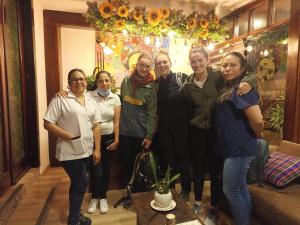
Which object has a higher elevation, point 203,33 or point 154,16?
point 154,16

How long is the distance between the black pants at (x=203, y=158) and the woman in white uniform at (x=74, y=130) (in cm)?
91

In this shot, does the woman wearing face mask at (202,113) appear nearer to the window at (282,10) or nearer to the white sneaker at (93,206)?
the white sneaker at (93,206)

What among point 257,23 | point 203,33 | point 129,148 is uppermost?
point 257,23

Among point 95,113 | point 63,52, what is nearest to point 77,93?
point 95,113

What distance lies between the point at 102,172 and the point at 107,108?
0.63 meters

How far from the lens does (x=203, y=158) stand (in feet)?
6.56

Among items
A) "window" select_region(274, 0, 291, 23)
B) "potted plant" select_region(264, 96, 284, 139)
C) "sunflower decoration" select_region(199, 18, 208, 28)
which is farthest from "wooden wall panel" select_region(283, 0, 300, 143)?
"sunflower decoration" select_region(199, 18, 208, 28)

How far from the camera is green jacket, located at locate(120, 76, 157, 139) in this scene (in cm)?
211

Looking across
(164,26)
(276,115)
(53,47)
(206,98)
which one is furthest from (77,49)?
(276,115)

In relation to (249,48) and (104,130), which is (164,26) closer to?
(249,48)

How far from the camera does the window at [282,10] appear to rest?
256 centimetres

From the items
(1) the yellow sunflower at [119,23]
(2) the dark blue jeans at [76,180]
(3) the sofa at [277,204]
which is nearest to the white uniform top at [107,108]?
(2) the dark blue jeans at [76,180]

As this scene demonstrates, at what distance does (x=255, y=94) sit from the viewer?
1.45 metres

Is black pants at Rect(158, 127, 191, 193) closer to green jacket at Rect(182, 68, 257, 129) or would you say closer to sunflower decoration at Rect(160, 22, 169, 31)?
green jacket at Rect(182, 68, 257, 129)
